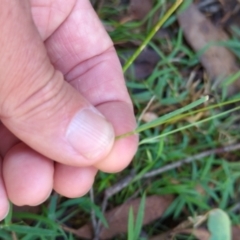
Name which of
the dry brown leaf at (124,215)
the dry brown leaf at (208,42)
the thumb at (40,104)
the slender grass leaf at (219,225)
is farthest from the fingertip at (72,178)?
the dry brown leaf at (208,42)

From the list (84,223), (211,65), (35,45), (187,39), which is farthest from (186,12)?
(35,45)

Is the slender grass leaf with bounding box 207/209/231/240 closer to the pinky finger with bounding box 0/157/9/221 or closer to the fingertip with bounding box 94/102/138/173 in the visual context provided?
the fingertip with bounding box 94/102/138/173

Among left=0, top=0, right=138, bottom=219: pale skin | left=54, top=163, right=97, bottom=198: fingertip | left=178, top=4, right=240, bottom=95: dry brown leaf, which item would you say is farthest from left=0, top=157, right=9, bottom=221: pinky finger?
left=178, top=4, right=240, bottom=95: dry brown leaf

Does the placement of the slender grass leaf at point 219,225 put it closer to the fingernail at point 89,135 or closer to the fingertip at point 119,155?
the fingertip at point 119,155

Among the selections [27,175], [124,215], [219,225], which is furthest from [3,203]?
[219,225]

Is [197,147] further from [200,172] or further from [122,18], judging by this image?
[122,18]
